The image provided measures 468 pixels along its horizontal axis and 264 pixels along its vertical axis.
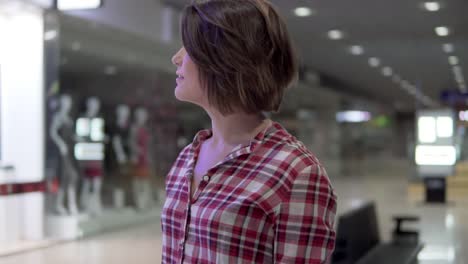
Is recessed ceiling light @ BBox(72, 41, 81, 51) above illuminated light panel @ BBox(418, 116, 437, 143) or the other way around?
above

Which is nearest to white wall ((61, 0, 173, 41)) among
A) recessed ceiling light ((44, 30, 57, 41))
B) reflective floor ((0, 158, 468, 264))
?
recessed ceiling light ((44, 30, 57, 41))

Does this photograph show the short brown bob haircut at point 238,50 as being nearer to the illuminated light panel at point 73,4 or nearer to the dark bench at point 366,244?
the dark bench at point 366,244

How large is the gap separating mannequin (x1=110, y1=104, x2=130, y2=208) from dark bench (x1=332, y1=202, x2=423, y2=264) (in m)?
4.83

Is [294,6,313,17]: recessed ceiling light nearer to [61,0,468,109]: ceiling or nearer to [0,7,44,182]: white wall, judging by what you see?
[61,0,468,109]: ceiling

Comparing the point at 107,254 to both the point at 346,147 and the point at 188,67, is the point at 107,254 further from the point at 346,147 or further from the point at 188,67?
the point at 346,147

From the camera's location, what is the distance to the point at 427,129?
12977 mm

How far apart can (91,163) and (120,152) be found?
99cm

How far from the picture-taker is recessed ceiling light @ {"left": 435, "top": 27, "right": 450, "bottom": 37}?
11226 mm

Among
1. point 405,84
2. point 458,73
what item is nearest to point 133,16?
point 458,73

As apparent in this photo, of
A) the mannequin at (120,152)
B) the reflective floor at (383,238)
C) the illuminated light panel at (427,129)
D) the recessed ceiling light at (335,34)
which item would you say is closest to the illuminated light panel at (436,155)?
the illuminated light panel at (427,129)

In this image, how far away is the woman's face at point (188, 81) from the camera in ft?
3.51

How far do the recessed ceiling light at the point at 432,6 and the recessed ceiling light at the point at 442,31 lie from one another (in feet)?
5.52

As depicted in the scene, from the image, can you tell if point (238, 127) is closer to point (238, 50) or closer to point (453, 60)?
point (238, 50)

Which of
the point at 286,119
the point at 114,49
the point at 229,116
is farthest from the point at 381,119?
the point at 229,116
